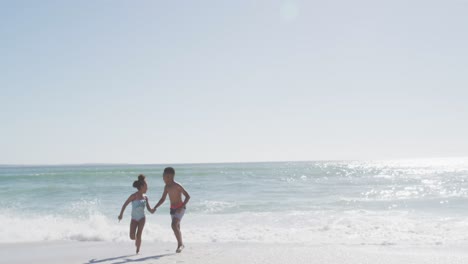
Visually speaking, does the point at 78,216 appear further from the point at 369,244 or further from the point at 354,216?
the point at 369,244

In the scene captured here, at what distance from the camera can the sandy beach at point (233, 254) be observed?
6.21 metres

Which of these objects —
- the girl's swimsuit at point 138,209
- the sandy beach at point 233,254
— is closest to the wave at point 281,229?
the sandy beach at point 233,254

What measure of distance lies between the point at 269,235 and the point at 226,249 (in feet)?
8.23

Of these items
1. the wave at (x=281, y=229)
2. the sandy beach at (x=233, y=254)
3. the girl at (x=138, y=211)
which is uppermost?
the girl at (x=138, y=211)

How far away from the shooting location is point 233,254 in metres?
6.73

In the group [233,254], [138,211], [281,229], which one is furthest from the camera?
[281,229]

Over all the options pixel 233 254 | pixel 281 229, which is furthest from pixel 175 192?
pixel 281 229

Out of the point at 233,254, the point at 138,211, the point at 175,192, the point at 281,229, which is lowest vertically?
the point at 281,229

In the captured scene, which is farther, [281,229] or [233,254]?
[281,229]

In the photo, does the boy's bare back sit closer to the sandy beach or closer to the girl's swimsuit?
the girl's swimsuit

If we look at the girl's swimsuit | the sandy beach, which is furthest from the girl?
the sandy beach

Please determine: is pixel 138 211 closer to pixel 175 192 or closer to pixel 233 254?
pixel 175 192

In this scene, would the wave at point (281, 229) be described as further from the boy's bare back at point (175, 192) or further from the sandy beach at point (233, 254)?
the boy's bare back at point (175, 192)

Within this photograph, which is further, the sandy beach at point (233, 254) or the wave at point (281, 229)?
the wave at point (281, 229)
